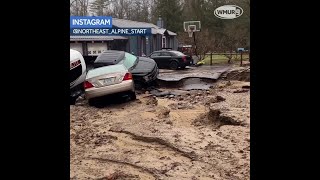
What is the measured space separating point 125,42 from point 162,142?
26282 mm

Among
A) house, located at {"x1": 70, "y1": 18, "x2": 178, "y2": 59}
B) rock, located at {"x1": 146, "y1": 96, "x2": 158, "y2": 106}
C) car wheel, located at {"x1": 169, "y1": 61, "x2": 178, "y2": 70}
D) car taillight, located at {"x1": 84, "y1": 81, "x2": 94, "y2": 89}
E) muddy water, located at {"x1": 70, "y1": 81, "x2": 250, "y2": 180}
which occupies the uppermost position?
house, located at {"x1": 70, "y1": 18, "x2": 178, "y2": 59}

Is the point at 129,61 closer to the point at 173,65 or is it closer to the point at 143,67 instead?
the point at 143,67

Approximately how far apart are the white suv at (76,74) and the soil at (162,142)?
1.56 ft

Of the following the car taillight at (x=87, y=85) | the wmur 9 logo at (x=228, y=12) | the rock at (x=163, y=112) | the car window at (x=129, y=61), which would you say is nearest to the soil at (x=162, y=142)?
the rock at (x=163, y=112)

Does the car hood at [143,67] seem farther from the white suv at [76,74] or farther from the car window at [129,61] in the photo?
the white suv at [76,74]

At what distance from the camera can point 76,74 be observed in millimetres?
9195

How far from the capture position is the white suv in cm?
885

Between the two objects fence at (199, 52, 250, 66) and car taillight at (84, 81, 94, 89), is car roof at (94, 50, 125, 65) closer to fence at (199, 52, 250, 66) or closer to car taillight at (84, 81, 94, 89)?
car taillight at (84, 81, 94, 89)

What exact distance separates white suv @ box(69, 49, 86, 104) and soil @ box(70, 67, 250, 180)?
1.56 feet

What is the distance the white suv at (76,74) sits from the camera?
8.85 meters

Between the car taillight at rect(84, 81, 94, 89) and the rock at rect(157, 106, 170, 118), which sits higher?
the car taillight at rect(84, 81, 94, 89)

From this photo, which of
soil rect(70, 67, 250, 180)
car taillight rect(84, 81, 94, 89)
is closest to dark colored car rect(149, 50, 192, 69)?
soil rect(70, 67, 250, 180)
